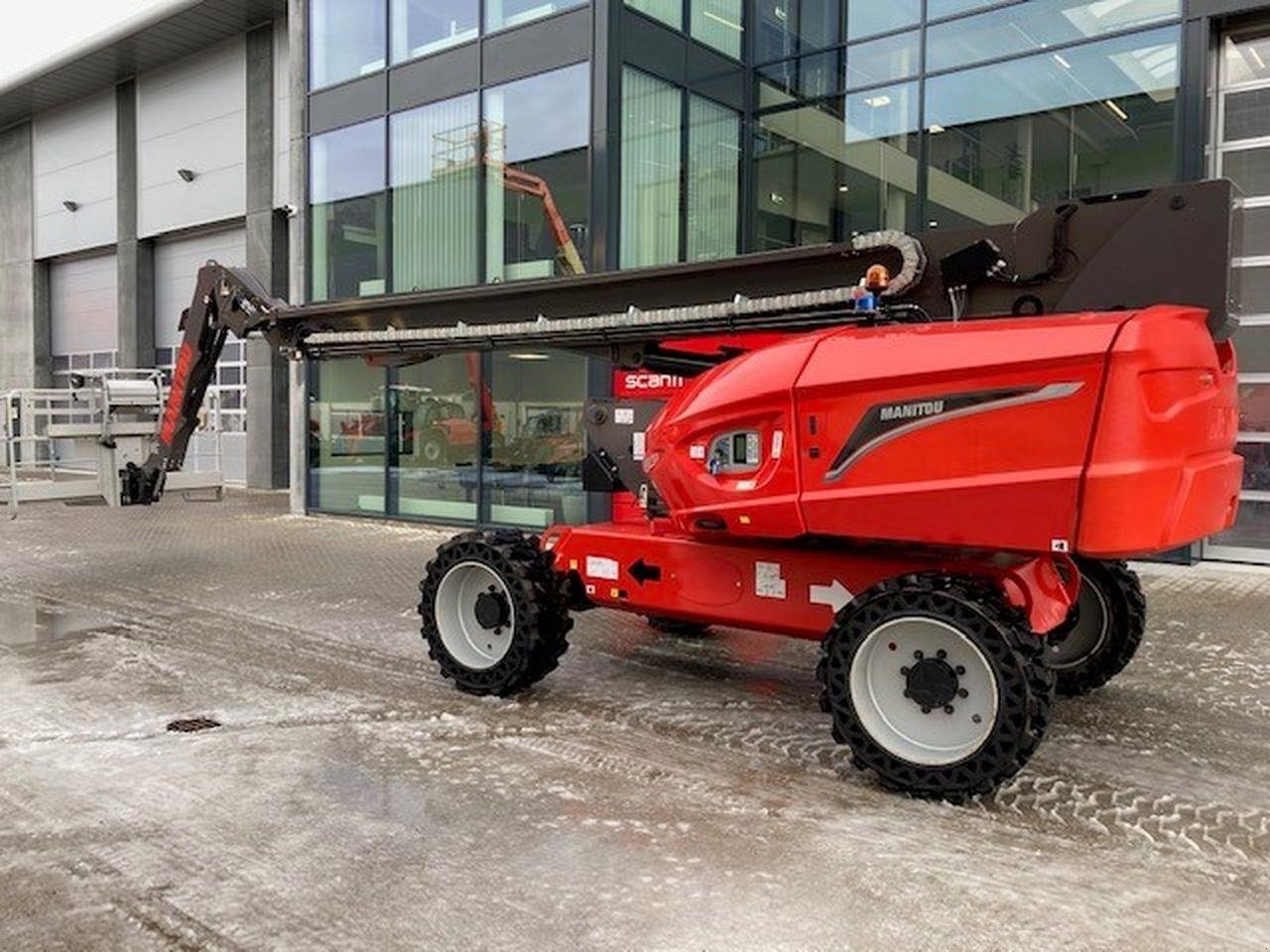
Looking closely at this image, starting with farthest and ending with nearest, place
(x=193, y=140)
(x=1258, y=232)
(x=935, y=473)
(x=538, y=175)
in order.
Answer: (x=193, y=140) → (x=538, y=175) → (x=1258, y=232) → (x=935, y=473)

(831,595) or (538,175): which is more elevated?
(538,175)

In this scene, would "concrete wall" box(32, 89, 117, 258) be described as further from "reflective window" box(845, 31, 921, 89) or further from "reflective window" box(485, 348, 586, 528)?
"reflective window" box(845, 31, 921, 89)

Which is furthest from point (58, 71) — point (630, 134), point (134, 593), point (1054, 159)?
point (1054, 159)

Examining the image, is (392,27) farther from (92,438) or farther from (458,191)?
(92,438)

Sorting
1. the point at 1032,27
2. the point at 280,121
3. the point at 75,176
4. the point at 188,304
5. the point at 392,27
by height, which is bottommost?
the point at 188,304

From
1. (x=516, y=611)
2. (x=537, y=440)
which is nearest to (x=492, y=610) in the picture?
(x=516, y=611)

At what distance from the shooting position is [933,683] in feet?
14.3

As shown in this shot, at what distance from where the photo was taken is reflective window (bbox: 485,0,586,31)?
12.1 metres

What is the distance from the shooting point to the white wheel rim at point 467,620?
5.89 meters

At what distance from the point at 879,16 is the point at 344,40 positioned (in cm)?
757

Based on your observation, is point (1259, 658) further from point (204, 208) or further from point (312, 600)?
point (204, 208)

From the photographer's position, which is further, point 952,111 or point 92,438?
point 952,111

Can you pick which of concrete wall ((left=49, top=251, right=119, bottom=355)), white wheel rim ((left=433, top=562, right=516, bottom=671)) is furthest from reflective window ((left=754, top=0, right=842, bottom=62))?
concrete wall ((left=49, top=251, right=119, bottom=355))

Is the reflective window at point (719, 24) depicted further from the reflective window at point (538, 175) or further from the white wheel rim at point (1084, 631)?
the white wheel rim at point (1084, 631)
